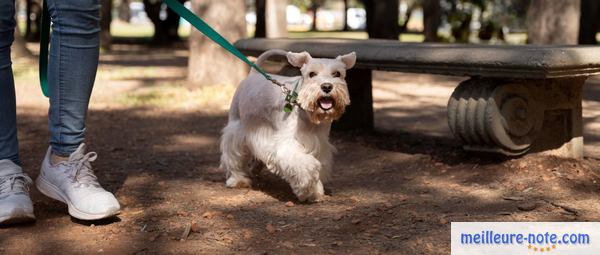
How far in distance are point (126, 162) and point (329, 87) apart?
7.46ft

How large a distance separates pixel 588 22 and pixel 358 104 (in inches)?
454

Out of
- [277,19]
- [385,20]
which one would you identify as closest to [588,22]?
[385,20]

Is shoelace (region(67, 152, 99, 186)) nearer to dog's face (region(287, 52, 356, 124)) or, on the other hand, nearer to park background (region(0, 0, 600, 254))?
park background (region(0, 0, 600, 254))

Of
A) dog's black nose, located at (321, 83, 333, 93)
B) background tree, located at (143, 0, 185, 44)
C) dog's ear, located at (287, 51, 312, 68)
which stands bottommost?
background tree, located at (143, 0, 185, 44)

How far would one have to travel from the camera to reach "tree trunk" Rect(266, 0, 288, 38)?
1410 centimetres

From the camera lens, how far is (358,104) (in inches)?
282

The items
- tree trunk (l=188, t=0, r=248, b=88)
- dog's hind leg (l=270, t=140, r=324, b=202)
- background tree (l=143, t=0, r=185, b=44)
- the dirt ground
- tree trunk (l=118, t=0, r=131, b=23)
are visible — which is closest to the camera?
the dirt ground

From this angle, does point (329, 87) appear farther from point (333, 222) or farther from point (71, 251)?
point (71, 251)

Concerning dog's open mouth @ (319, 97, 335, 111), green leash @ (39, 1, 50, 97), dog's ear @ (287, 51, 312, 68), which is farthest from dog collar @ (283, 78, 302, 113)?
green leash @ (39, 1, 50, 97)

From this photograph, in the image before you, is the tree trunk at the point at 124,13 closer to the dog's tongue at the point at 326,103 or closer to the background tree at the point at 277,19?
the background tree at the point at 277,19

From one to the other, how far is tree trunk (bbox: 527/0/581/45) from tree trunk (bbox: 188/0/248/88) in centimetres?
426

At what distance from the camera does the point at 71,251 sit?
11.5 feet

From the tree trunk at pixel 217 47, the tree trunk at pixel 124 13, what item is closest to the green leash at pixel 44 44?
the tree trunk at pixel 217 47

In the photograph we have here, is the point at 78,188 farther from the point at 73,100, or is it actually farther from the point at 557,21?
the point at 557,21
